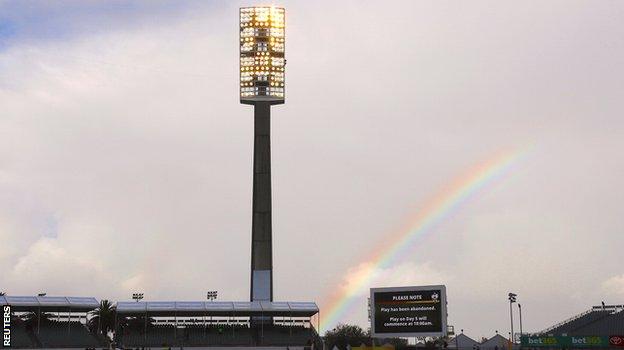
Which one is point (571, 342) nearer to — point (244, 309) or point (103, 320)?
point (244, 309)

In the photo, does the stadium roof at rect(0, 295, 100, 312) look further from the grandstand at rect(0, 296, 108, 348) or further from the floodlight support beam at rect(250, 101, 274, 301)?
the floodlight support beam at rect(250, 101, 274, 301)

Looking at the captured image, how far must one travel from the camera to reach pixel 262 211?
12225 cm

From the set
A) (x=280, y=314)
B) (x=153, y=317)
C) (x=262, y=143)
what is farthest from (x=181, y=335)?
(x=262, y=143)

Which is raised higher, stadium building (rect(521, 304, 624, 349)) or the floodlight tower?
the floodlight tower

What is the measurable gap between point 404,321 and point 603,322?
54.8 metres

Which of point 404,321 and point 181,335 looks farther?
point 181,335

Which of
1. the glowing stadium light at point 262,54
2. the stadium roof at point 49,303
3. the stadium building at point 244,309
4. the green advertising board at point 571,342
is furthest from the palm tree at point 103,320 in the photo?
the green advertising board at point 571,342

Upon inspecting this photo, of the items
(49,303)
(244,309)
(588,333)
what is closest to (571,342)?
(588,333)

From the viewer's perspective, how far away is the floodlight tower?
121 metres

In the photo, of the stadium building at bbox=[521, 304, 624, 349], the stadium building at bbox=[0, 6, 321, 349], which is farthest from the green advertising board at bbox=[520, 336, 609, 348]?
the stadium building at bbox=[0, 6, 321, 349]

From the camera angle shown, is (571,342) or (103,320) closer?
(571,342)

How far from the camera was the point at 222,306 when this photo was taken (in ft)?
342

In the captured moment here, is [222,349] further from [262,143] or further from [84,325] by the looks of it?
[262,143]

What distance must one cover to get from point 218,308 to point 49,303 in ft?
58.5
